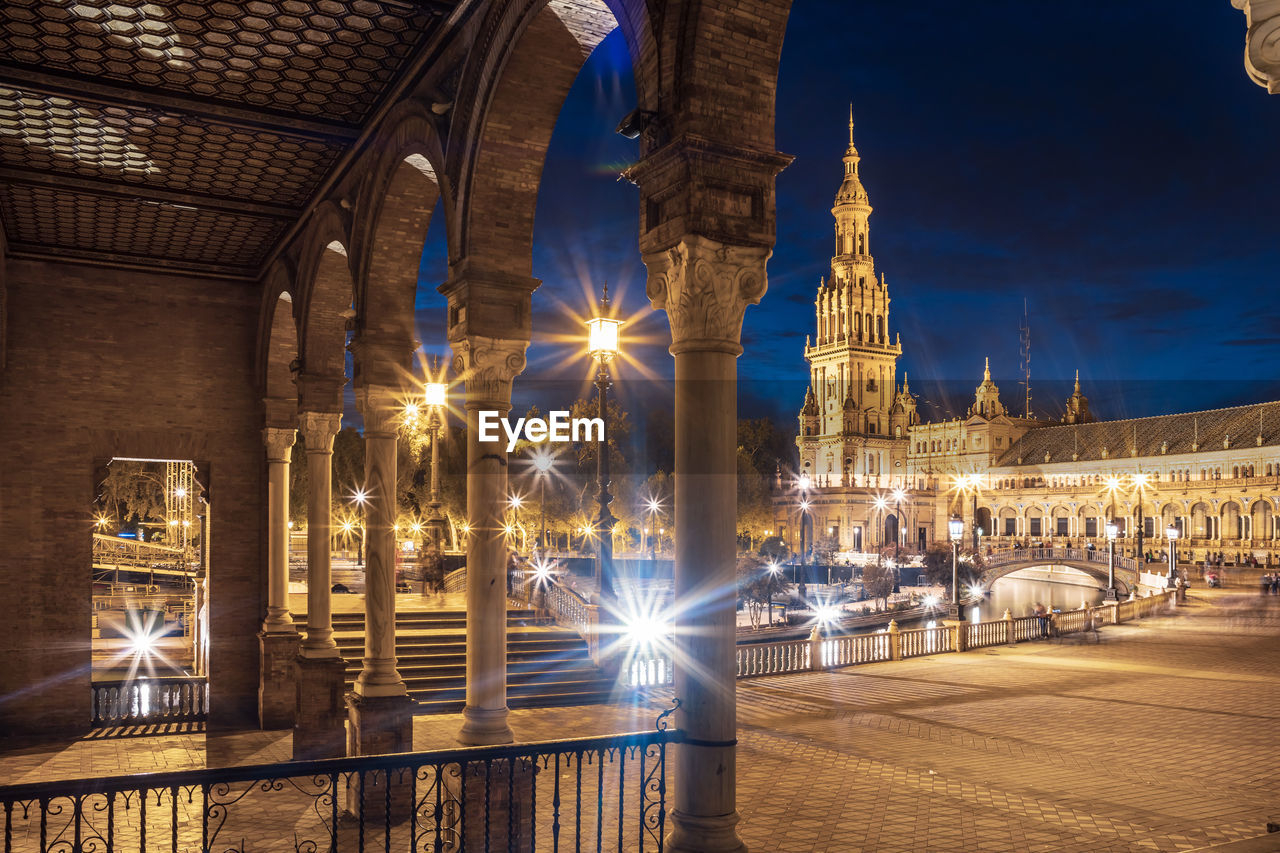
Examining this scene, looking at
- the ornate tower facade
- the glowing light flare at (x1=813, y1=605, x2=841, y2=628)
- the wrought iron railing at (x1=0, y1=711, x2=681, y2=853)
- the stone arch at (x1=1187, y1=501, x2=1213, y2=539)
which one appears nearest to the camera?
the wrought iron railing at (x1=0, y1=711, x2=681, y2=853)

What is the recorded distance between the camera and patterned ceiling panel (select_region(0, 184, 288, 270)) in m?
11.7

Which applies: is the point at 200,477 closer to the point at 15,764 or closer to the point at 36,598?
the point at 36,598

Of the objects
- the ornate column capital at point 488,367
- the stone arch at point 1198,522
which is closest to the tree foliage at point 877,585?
the ornate column capital at point 488,367

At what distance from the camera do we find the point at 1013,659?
19328 millimetres

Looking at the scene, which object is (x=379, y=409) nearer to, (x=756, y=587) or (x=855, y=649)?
(x=855, y=649)

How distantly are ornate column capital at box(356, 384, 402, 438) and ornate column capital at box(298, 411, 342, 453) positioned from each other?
2.72 m

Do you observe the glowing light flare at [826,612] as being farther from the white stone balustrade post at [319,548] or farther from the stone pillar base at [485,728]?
the stone pillar base at [485,728]

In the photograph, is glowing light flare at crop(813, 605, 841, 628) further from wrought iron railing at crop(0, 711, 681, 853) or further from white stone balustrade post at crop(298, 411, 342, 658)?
wrought iron railing at crop(0, 711, 681, 853)

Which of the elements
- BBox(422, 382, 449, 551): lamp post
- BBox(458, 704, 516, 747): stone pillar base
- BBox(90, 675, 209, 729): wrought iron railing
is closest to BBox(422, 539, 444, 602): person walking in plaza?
BBox(422, 382, 449, 551): lamp post

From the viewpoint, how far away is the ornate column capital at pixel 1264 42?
275cm

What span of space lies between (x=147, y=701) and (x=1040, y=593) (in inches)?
2116

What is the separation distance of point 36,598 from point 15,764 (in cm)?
243

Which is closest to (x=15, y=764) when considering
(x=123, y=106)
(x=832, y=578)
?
(x=123, y=106)

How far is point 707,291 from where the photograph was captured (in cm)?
490
